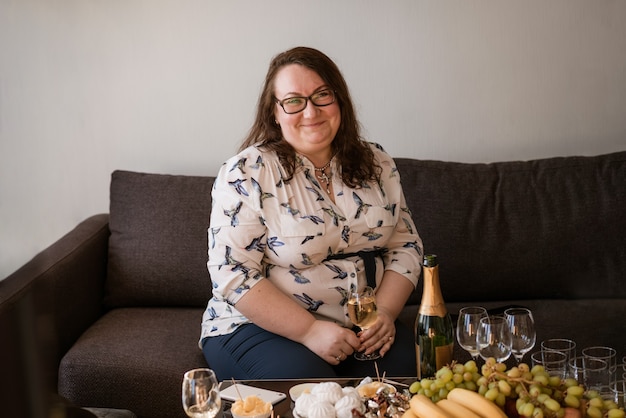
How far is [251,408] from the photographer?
1671 mm

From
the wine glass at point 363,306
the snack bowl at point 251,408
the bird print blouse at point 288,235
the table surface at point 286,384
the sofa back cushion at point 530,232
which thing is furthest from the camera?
the sofa back cushion at point 530,232

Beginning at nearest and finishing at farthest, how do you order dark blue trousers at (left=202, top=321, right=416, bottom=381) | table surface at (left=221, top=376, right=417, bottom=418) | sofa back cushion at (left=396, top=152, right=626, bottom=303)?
table surface at (left=221, top=376, right=417, bottom=418) → dark blue trousers at (left=202, top=321, right=416, bottom=381) → sofa back cushion at (left=396, top=152, right=626, bottom=303)

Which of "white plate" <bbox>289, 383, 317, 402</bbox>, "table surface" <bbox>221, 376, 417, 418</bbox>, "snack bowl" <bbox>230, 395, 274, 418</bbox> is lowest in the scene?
"table surface" <bbox>221, 376, 417, 418</bbox>

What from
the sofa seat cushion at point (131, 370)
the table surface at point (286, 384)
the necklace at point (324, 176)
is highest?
the necklace at point (324, 176)

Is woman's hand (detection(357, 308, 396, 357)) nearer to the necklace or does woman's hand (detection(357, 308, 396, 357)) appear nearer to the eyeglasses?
the necklace

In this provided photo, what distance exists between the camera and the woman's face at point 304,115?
233 cm

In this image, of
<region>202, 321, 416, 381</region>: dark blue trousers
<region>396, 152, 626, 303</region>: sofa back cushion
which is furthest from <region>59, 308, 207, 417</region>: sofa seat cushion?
<region>396, 152, 626, 303</region>: sofa back cushion

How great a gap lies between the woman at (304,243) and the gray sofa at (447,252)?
12.3 inches

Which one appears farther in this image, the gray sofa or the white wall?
the white wall

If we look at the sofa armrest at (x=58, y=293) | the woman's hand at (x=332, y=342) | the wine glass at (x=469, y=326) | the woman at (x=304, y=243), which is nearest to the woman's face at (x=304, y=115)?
the woman at (x=304, y=243)

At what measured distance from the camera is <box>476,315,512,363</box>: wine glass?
1.72m

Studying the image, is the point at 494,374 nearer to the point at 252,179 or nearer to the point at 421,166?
the point at 252,179

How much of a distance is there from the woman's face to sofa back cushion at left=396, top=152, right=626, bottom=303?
1.89 feet

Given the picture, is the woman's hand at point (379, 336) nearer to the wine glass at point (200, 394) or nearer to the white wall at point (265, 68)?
the wine glass at point (200, 394)
